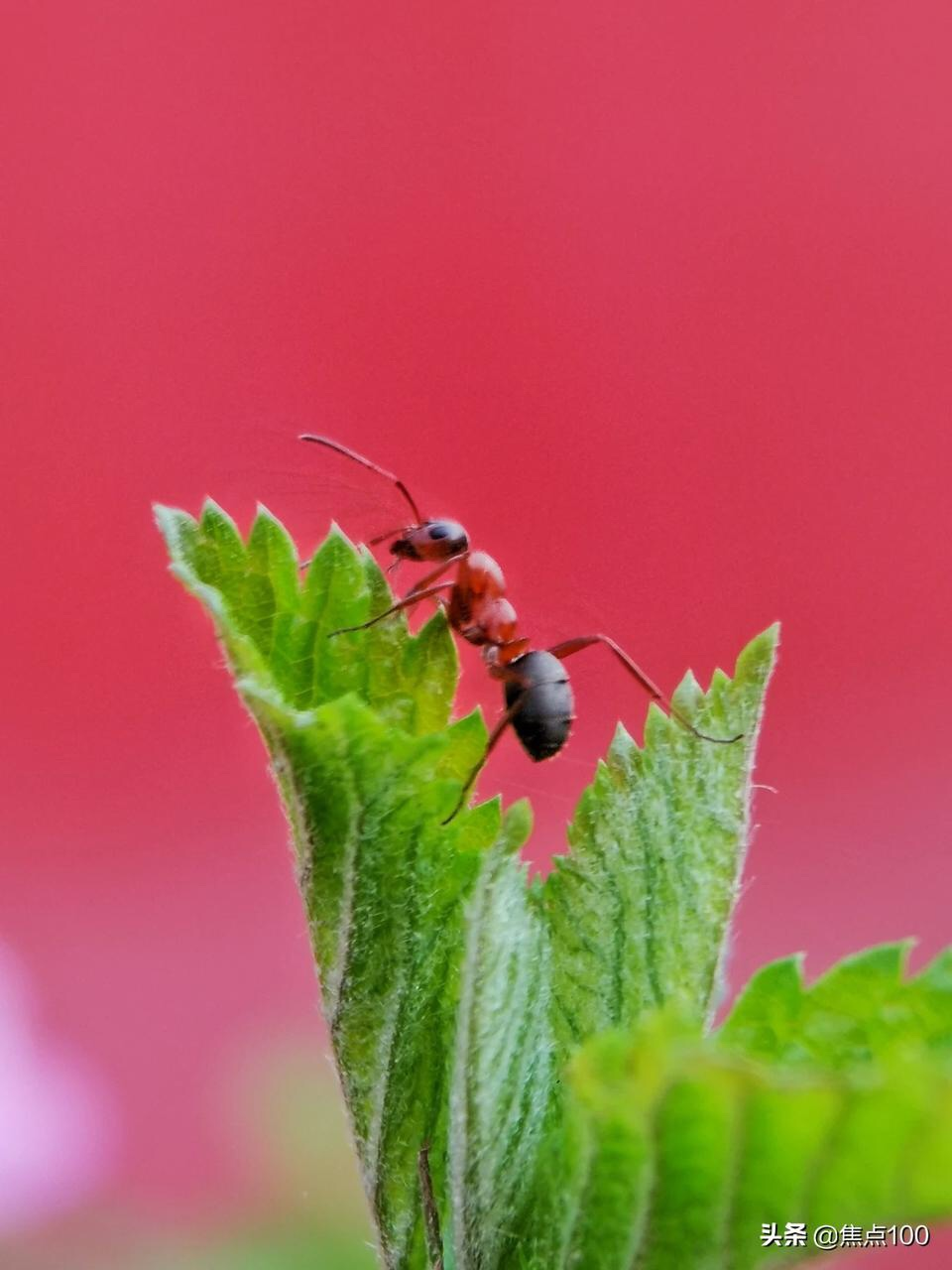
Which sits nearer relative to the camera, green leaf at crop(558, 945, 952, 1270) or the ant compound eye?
green leaf at crop(558, 945, 952, 1270)

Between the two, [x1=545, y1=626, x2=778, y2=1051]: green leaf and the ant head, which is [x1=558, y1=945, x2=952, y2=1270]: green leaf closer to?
[x1=545, y1=626, x2=778, y2=1051]: green leaf

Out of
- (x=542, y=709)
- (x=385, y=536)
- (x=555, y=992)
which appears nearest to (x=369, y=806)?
(x=555, y=992)

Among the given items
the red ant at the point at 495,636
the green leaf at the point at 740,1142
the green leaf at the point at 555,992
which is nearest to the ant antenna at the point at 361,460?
the red ant at the point at 495,636

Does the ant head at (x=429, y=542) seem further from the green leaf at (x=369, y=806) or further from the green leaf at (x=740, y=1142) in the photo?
the green leaf at (x=740, y=1142)

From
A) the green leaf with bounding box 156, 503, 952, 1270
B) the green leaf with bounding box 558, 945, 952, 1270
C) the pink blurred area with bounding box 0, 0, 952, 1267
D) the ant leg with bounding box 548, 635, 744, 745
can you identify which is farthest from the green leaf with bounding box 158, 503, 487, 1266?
the pink blurred area with bounding box 0, 0, 952, 1267

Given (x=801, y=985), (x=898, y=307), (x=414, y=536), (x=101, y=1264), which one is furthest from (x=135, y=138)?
(x=801, y=985)

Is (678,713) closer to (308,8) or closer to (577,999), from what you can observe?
(577,999)
